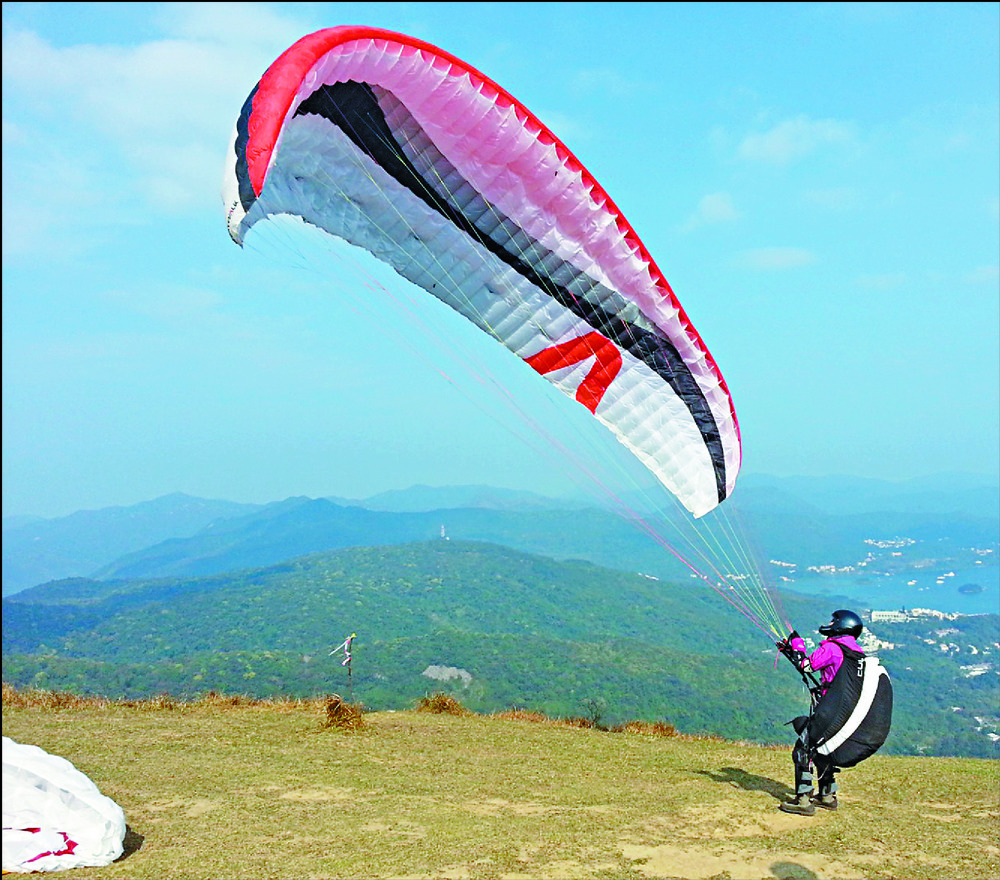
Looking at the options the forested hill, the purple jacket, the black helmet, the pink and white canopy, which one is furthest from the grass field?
the pink and white canopy

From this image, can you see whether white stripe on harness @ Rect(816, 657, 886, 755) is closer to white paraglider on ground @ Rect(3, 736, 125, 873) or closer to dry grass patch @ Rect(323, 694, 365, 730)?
dry grass patch @ Rect(323, 694, 365, 730)

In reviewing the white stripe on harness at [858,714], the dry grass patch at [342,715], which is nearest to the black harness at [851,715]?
the white stripe on harness at [858,714]

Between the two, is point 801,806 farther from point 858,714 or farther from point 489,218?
point 489,218

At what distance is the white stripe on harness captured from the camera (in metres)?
7.12

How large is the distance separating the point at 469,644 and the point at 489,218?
75.8 m

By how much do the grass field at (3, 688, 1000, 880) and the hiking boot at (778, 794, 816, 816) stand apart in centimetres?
10

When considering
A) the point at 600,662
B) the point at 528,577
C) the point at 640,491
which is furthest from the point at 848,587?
the point at 640,491

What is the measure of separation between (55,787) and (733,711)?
68656 mm

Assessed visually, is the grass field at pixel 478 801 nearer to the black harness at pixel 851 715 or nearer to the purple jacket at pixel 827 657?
the black harness at pixel 851 715

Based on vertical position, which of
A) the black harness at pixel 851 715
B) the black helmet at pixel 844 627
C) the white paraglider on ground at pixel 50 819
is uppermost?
the black helmet at pixel 844 627

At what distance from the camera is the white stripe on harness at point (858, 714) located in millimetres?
7117

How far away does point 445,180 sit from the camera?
7.92 metres

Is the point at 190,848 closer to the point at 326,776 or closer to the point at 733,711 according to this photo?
the point at 326,776

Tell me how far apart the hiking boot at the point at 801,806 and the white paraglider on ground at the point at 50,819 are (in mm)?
5581
